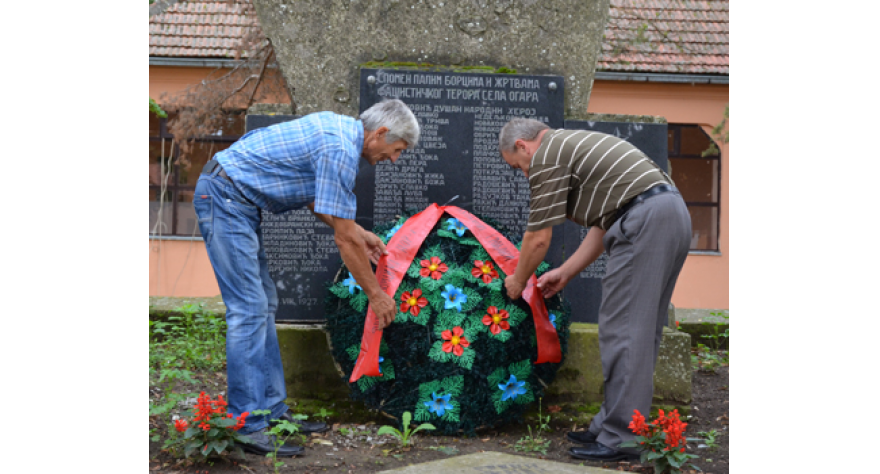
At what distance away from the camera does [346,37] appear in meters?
4.89

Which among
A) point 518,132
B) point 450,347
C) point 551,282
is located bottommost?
point 450,347

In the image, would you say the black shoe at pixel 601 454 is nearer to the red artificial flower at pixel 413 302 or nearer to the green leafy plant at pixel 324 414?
the red artificial flower at pixel 413 302

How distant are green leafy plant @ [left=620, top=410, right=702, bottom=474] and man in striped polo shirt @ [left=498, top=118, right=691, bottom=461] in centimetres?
14

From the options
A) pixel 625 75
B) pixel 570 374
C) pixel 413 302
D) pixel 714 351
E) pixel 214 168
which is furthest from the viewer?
pixel 625 75

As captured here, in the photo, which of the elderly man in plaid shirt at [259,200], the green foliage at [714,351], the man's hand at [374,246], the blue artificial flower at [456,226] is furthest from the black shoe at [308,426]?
the green foliage at [714,351]

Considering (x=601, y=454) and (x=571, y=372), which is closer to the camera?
(x=601, y=454)

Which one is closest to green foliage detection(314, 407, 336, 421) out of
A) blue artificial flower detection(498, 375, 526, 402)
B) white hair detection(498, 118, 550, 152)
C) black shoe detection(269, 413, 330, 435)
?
black shoe detection(269, 413, 330, 435)

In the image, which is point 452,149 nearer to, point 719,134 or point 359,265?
point 359,265

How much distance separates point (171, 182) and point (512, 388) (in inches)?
381

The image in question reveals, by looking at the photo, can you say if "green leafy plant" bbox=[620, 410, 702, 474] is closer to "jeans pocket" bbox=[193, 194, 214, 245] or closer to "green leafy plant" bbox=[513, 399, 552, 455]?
"green leafy plant" bbox=[513, 399, 552, 455]

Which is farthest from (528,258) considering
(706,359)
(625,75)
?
(625,75)

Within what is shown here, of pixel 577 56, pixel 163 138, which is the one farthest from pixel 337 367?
pixel 163 138

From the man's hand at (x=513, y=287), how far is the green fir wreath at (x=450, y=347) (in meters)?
0.07

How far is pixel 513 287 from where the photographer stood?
13.2ft
